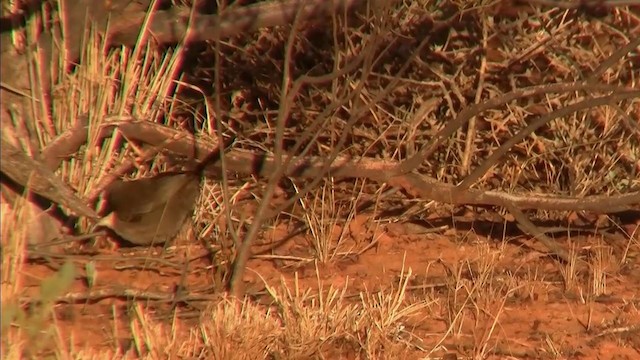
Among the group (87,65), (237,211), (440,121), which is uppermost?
(87,65)

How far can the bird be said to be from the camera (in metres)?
4.70

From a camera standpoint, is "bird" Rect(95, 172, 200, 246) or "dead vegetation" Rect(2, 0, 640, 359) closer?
"dead vegetation" Rect(2, 0, 640, 359)

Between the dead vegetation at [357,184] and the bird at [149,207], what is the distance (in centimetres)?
8

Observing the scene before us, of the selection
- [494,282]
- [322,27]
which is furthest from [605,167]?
[322,27]

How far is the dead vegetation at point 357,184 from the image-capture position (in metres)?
4.04

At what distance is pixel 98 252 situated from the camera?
4695 millimetres

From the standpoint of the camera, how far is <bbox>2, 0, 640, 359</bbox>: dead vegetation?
404 cm

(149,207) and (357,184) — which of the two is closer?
(149,207)

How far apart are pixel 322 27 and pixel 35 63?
1.35 meters

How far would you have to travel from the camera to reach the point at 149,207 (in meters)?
4.75

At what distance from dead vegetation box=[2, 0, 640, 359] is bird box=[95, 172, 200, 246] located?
0.08 m

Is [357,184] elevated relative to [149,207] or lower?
lower

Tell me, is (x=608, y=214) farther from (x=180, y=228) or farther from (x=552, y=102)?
(x=180, y=228)

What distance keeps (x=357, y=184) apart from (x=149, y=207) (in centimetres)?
106
